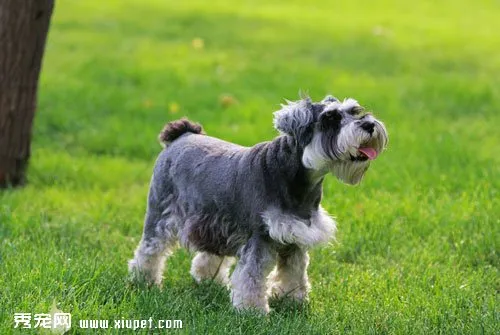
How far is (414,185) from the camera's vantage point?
7.69 m

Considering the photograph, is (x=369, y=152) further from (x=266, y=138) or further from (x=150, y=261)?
(x=266, y=138)

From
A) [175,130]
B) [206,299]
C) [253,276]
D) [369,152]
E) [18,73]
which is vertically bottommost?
[206,299]

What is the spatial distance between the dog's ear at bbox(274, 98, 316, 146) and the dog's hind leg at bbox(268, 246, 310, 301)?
2.67 feet

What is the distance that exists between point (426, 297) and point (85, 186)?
4.15 metres

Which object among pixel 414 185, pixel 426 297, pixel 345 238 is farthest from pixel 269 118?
pixel 426 297

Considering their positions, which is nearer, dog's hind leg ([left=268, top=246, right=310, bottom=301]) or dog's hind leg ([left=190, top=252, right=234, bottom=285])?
dog's hind leg ([left=268, top=246, right=310, bottom=301])

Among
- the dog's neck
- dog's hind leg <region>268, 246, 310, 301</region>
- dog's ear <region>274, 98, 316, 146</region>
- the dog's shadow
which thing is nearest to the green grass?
the dog's shadow

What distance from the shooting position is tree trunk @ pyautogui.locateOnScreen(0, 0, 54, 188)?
768cm

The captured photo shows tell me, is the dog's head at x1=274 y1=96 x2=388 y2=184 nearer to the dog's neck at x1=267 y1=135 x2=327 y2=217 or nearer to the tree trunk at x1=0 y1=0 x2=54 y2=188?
the dog's neck at x1=267 y1=135 x2=327 y2=217

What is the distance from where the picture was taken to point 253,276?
495 cm

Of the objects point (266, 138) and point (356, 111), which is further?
point (266, 138)

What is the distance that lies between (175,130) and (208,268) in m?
1.03

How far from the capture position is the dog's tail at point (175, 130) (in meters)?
5.79

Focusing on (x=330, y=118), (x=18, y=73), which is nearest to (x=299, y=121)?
(x=330, y=118)
